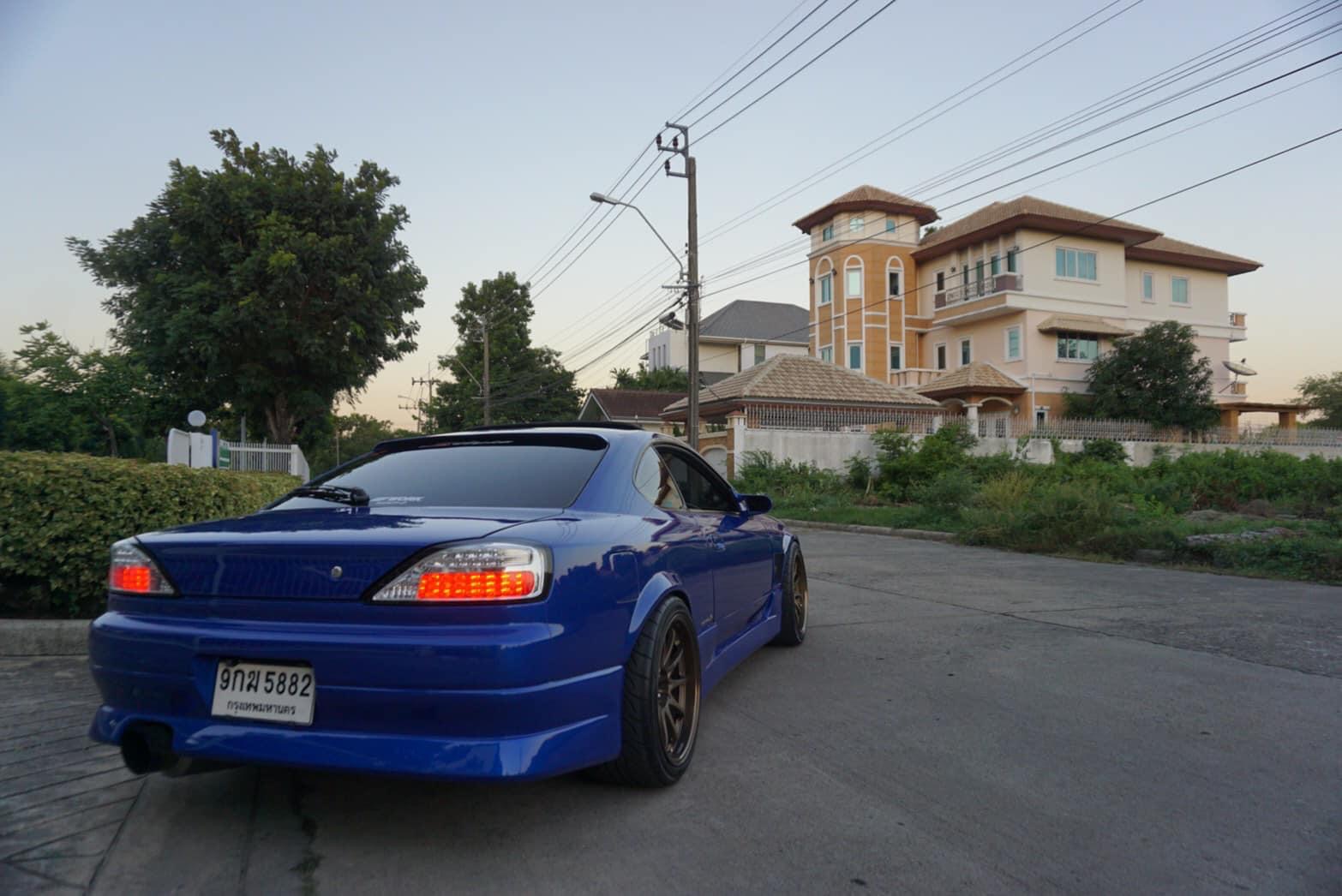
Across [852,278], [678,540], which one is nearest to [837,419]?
[852,278]

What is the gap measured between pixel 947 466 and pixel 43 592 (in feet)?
72.8

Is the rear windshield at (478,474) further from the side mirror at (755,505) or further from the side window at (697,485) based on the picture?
the side mirror at (755,505)

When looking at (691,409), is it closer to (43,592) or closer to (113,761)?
(43,592)

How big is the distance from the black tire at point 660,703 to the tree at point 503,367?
163ft

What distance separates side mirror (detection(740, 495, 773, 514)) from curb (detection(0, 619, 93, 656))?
13.9 ft

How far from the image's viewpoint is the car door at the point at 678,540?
3596 millimetres

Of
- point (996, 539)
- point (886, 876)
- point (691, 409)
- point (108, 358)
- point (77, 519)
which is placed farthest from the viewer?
point (691, 409)

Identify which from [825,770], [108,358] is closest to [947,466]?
[108,358]

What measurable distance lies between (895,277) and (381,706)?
139ft

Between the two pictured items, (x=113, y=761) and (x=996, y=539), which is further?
(x=996, y=539)

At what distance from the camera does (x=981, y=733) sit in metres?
4.05

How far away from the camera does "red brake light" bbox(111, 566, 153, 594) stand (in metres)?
3.01

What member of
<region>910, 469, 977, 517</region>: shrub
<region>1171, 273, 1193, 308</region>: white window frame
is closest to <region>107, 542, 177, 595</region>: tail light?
<region>910, 469, 977, 517</region>: shrub

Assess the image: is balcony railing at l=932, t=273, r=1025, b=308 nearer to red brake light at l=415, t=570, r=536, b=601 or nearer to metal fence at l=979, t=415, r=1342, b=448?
metal fence at l=979, t=415, r=1342, b=448
